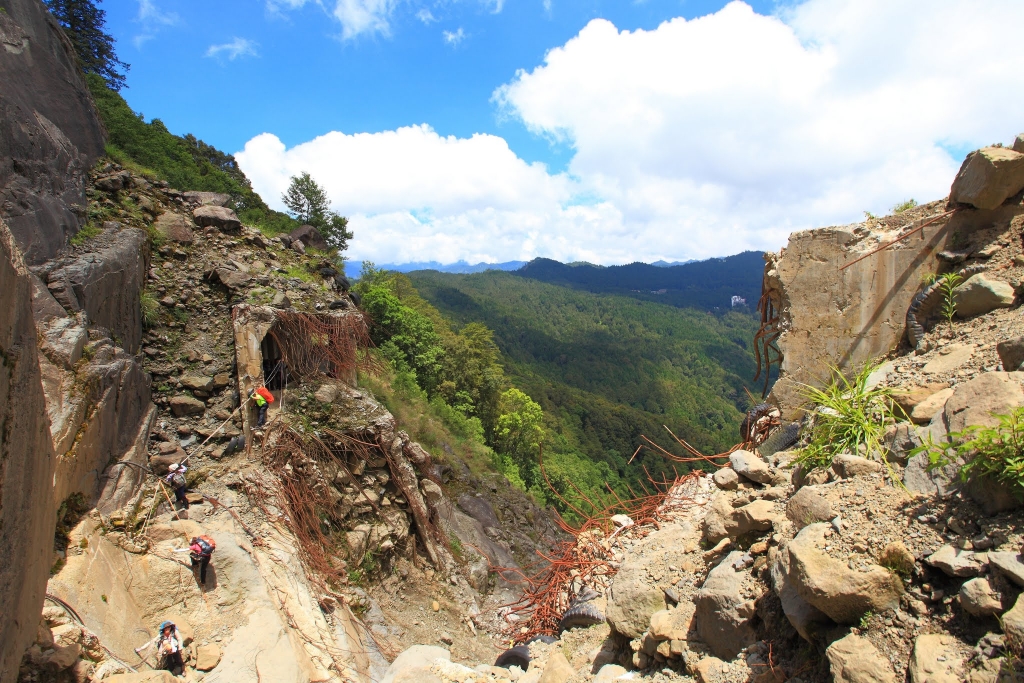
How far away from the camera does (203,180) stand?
21312 mm

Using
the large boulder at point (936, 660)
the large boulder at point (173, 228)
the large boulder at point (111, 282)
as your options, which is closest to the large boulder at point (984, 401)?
the large boulder at point (936, 660)

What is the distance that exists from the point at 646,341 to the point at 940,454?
155 meters

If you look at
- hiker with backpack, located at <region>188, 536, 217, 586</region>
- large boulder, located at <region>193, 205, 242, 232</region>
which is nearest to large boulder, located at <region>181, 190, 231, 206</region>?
large boulder, located at <region>193, 205, 242, 232</region>

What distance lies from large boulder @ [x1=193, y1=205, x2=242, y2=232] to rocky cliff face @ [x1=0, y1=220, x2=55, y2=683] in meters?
10.8

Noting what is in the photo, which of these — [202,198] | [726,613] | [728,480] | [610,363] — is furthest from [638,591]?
[610,363]

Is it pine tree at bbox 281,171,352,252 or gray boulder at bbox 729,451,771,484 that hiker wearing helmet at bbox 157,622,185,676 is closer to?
gray boulder at bbox 729,451,771,484

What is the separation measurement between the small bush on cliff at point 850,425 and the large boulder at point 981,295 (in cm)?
119

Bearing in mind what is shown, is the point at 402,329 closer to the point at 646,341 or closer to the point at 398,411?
the point at 398,411

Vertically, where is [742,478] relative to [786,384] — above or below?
below

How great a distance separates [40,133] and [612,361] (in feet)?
397

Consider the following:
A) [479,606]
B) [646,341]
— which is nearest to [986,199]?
[479,606]

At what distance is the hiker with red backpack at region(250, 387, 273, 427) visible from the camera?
860cm

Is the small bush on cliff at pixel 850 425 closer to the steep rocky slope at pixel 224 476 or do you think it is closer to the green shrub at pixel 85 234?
the steep rocky slope at pixel 224 476

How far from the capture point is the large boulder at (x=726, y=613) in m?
2.73
